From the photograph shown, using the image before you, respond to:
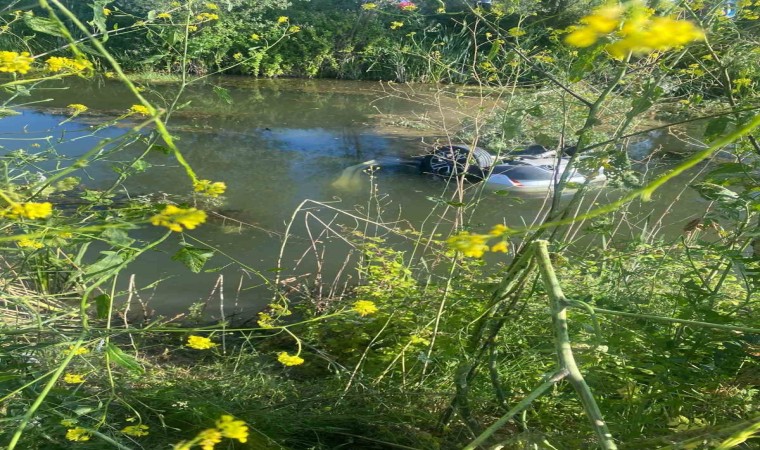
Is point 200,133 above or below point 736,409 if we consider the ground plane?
below

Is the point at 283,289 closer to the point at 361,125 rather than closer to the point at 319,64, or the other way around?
the point at 361,125

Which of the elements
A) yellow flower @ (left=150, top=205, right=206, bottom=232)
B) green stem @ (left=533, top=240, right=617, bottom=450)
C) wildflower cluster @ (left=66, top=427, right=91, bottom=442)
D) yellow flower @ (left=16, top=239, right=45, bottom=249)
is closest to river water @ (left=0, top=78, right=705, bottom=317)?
yellow flower @ (left=16, top=239, right=45, bottom=249)

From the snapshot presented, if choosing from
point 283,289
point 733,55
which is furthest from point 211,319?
point 733,55

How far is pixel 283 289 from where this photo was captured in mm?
4570

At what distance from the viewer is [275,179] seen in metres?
7.70

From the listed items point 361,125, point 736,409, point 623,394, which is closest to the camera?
point 736,409

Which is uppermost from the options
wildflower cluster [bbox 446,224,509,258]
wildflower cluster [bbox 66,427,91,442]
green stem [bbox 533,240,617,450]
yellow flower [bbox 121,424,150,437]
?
wildflower cluster [bbox 446,224,509,258]

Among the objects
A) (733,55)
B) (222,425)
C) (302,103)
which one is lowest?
(302,103)

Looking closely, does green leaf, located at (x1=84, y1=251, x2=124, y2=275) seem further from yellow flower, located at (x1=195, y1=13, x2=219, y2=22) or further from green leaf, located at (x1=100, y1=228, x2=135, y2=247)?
yellow flower, located at (x1=195, y1=13, x2=219, y2=22)

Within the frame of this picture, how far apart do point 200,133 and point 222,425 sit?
899 cm

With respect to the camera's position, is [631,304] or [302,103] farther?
[302,103]

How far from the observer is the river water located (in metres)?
5.06

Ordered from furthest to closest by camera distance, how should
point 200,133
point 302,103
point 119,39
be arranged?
point 119,39 → point 302,103 → point 200,133

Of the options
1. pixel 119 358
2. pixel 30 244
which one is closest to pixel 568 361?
pixel 119 358
